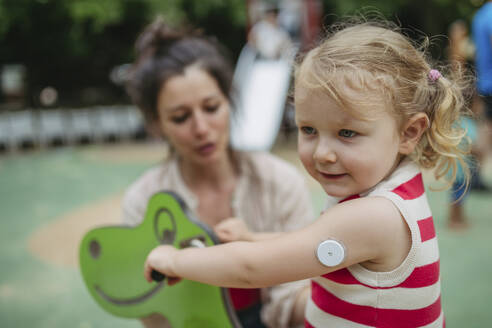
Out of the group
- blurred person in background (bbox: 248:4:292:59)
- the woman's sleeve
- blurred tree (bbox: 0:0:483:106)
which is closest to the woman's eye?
the woman's sleeve

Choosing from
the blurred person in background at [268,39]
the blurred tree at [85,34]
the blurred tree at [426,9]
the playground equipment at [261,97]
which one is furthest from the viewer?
the blurred tree at [426,9]

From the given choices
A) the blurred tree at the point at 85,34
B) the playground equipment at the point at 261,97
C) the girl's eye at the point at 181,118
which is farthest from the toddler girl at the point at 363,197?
the blurred tree at the point at 85,34

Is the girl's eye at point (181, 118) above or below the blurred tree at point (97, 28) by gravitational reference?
above

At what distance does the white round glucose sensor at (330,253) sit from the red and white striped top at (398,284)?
0.08 m

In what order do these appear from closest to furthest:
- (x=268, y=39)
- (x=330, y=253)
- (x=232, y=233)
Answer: (x=330, y=253) → (x=232, y=233) → (x=268, y=39)

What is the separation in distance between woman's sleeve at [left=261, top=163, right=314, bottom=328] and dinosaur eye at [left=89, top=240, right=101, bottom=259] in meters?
A: 0.59

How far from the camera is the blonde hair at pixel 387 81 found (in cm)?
84

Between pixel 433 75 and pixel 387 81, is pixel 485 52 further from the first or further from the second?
pixel 387 81

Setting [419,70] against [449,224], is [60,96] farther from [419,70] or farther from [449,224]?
[419,70]

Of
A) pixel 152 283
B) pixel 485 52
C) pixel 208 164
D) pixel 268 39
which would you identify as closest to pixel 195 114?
pixel 208 164

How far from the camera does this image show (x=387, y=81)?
2.81 feet

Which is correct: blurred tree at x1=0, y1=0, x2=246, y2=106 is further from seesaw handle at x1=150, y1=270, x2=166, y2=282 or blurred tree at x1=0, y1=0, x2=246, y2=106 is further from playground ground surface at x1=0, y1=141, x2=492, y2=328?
seesaw handle at x1=150, y1=270, x2=166, y2=282

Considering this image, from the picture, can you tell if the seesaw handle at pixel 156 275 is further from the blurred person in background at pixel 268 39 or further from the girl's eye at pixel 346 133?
the blurred person in background at pixel 268 39

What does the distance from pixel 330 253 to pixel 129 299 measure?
0.69 metres
